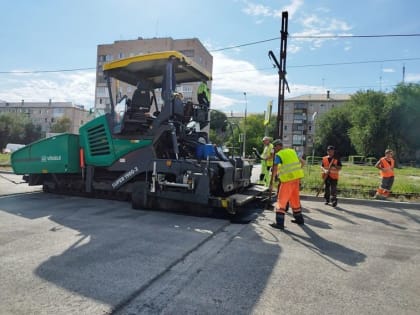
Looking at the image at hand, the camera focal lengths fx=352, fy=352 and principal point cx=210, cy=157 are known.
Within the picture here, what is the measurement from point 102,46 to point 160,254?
55706mm

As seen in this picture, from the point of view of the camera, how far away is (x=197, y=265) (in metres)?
3.80

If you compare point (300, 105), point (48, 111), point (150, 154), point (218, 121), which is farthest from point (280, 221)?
point (48, 111)

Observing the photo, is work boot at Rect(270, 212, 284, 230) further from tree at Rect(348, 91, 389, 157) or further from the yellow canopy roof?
tree at Rect(348, 91, 389, 157)

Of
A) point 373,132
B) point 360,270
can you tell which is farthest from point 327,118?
point 360,270

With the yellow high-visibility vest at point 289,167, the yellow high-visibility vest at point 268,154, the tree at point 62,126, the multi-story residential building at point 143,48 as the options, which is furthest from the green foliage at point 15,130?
the yellow high-visibility vest at point 289,167

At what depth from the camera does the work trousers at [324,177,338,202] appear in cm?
820

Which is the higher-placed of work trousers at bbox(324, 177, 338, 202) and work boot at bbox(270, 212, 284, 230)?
work trousers at bbox(324, 177, 338, 202)

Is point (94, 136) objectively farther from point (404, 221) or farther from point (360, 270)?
point (404, 221)

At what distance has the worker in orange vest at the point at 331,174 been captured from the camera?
324 inches

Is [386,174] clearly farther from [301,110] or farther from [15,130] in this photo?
[301,110]

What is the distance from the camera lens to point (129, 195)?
25.0 feet

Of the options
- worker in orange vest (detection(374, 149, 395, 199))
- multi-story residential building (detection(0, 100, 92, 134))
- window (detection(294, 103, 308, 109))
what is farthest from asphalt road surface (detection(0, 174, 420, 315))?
multi-story residential building (detection(0, 100, 92, 134))

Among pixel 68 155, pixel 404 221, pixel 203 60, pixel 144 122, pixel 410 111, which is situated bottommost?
pixel 404 221

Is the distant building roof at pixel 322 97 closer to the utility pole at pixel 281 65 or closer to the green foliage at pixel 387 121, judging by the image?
the green foliage at pixel 387 121
